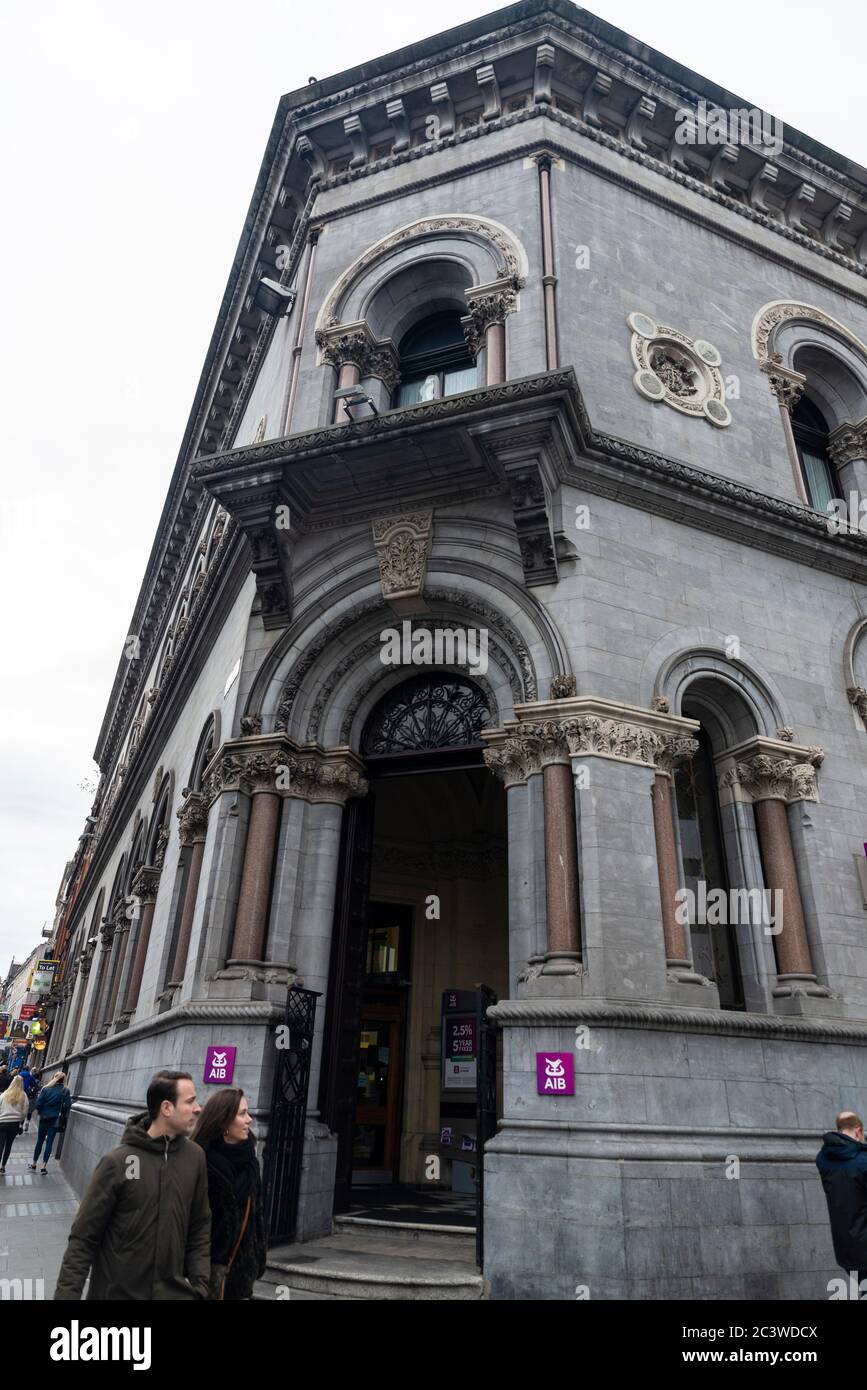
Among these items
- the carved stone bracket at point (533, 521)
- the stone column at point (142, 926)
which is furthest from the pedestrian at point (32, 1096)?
the carved stone bracket at point (533, 521)

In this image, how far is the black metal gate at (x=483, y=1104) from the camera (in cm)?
864

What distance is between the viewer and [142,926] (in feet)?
60.5

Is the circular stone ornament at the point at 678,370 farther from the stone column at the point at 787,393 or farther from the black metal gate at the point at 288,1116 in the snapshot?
the black metal gate at the point at 288,1116

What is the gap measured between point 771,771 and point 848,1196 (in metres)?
5.40

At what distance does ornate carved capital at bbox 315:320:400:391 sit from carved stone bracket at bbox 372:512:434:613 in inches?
138

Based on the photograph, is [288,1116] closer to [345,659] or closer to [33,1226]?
[33,1226]

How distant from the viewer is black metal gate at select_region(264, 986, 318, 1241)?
944cm

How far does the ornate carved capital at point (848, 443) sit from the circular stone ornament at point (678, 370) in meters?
3.07

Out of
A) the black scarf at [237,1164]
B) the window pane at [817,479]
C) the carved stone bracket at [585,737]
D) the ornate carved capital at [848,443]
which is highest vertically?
the ornate carved capital at [848,443]

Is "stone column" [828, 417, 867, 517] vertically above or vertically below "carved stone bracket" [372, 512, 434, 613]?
above

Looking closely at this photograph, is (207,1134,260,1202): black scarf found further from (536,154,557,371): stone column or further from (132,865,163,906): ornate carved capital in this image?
(132,865,163,906): ornate carved capital

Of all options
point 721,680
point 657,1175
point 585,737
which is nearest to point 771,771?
point 721,680

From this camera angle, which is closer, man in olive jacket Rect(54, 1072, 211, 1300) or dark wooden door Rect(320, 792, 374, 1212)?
man in olive jacket Rect(54, 1072, 211, 1300)

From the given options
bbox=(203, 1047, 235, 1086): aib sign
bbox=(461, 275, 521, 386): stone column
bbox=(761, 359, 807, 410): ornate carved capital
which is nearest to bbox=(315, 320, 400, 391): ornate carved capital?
bbox=(461, 275, 521, 386): stone column
